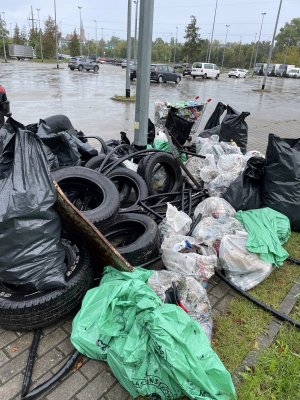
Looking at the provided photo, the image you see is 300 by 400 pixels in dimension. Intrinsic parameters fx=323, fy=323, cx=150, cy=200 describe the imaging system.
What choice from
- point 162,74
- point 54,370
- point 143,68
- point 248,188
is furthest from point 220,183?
point 162,74

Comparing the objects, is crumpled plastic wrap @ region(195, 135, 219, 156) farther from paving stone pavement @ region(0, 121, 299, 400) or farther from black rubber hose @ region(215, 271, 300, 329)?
paving stone pavement @ region(0, 121, 299, 400)

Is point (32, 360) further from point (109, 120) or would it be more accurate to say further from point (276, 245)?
point (109, 120)

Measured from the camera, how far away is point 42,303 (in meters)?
2.22

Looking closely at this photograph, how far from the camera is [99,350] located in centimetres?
206

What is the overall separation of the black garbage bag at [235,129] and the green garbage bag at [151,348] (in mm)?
4044

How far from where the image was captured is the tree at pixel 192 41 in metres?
49.6

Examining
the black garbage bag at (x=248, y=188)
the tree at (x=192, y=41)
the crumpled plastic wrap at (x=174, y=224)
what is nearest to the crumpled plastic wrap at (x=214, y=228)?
the crumpled plastic wrap at (x=174, y=224)

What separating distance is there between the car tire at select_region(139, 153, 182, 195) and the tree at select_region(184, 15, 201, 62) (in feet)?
170

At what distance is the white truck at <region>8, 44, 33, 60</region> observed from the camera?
1970 inches

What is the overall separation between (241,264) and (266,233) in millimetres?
427

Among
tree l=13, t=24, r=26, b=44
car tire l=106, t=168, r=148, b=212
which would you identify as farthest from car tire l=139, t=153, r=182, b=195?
tree l=13, t=24, r=26, b=44

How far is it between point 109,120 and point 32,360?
29.3 ft

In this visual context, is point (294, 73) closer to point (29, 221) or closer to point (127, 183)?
point (127, 183)

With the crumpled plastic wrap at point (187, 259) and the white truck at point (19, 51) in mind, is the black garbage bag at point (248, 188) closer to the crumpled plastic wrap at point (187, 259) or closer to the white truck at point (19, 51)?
the crumpled plastic wrap at point (187, 259)
